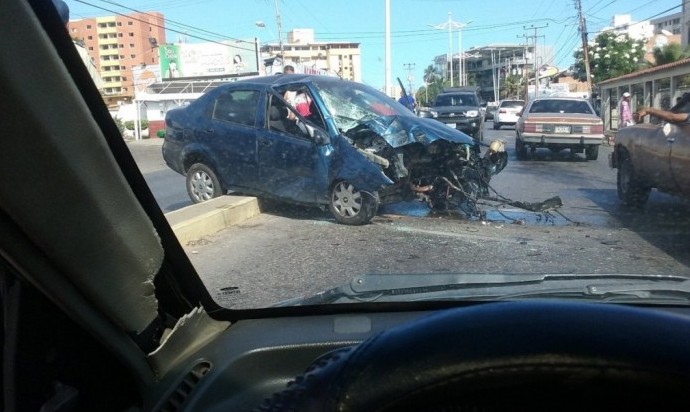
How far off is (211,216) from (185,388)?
Result: 3.84m

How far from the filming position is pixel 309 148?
7.65m

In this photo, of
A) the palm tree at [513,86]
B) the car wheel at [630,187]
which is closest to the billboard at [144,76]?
the car wheel at [630,187]

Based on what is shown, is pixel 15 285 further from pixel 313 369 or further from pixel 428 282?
pixel 428 282

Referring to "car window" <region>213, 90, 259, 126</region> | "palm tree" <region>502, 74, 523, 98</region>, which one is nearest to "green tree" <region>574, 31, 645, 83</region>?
"palm tree" <region>502, 74, 523, 98</region>

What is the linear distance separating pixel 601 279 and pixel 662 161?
5.50 m

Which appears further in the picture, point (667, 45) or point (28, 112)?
point (667, 45)

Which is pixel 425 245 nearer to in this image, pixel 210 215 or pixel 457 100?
pixel 210 215

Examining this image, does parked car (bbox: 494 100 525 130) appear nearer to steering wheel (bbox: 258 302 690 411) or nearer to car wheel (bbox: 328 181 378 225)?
car wheel (bbox: 328 181 378 225)

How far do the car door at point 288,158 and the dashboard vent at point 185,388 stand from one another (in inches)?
198

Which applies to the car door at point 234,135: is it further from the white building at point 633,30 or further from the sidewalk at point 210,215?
the white building at point 633,30

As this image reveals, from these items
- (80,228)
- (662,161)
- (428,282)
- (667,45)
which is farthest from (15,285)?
(667,45)

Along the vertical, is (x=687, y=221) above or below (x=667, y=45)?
below

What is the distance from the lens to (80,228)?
1.91 m

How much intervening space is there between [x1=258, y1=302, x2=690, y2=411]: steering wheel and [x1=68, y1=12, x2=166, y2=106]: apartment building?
151 cm
